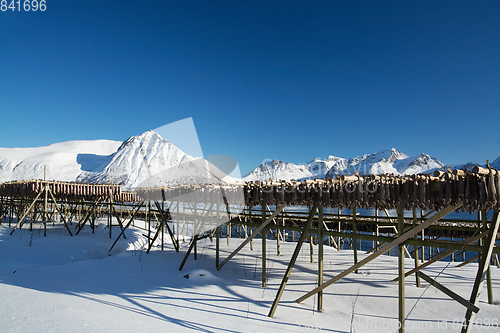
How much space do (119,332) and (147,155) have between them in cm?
11033

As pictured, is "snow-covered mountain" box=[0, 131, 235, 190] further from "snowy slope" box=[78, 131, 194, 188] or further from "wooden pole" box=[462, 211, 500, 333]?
"wooden pole" box=[462, 211, 500, 333]

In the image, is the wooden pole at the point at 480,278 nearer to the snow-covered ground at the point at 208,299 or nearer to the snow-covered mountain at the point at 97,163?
the snow-covered ground at the point at 208,299

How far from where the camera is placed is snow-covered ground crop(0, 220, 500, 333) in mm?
4102

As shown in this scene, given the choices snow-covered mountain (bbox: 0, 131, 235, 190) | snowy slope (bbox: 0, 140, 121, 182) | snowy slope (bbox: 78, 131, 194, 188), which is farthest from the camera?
snowy slope (bbox: 78, 131, 194, 188)

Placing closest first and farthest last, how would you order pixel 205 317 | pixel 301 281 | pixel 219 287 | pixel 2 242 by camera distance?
pixel 205 317, pixel 219 287, pixel 301 281, pixel 2 242

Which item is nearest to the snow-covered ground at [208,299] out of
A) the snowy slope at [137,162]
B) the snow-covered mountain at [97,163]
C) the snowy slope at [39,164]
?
the snow-covered mountain at [97,163]

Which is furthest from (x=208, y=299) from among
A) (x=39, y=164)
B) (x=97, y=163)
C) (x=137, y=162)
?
(x=97, y=163)

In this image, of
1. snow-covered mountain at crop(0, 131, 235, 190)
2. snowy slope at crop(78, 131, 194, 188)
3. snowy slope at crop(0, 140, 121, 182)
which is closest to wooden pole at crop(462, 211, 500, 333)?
snow-covered mountain at crop(0, 131, 235, 190)

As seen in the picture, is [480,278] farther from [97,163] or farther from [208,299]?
[97,163]

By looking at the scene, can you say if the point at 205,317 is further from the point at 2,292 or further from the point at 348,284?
the point at 2,292

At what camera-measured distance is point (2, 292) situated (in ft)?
16.5

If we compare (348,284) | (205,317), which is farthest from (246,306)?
(348,284)

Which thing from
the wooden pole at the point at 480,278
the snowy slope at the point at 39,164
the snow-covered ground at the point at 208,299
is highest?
the snowy slope at the point at 39,164

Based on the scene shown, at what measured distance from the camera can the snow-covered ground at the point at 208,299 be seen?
410 cm
